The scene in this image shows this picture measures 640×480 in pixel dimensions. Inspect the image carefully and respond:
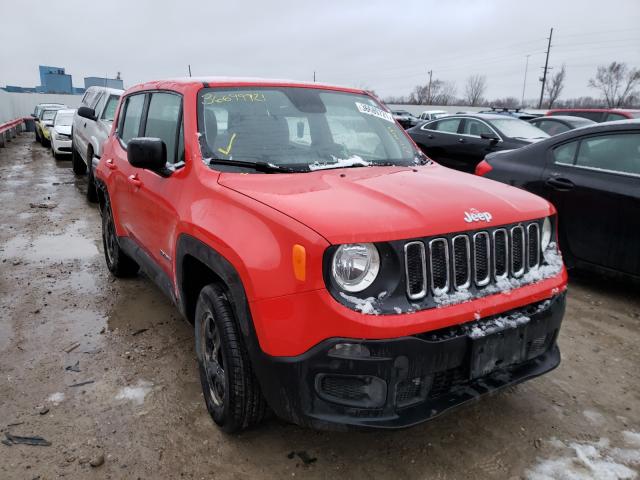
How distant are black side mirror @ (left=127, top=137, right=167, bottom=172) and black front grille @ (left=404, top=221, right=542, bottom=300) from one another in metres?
1.67

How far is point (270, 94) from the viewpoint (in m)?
3.30

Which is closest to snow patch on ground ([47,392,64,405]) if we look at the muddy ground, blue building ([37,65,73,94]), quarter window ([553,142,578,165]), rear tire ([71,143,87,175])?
the muddy ground

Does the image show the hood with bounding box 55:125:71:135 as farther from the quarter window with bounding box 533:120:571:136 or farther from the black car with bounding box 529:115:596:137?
the quarter window with bounding box 533:120:571:136

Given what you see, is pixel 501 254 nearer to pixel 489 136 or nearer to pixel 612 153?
pixel 612 153

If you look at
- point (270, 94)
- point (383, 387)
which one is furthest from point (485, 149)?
point (383, 387)

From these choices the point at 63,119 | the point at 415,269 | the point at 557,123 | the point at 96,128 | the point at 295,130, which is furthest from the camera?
the point at 63,119

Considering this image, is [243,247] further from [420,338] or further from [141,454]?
[141,454]

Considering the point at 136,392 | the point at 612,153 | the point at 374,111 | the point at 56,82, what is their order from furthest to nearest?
the point at 56,82 → the point at 612,153 → the point at 374,111 → the point at 136,392

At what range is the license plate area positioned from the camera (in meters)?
2.16

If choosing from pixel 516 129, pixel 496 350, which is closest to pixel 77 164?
pixel 516 129

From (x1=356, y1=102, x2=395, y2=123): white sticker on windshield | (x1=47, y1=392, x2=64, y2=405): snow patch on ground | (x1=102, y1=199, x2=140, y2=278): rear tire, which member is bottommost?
(x1=47, y1=392, x2=64, y2=405): snow patch on ground

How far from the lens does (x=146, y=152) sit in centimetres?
292

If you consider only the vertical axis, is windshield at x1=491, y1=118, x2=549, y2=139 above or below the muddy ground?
above

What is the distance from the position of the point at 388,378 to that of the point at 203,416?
129cm
